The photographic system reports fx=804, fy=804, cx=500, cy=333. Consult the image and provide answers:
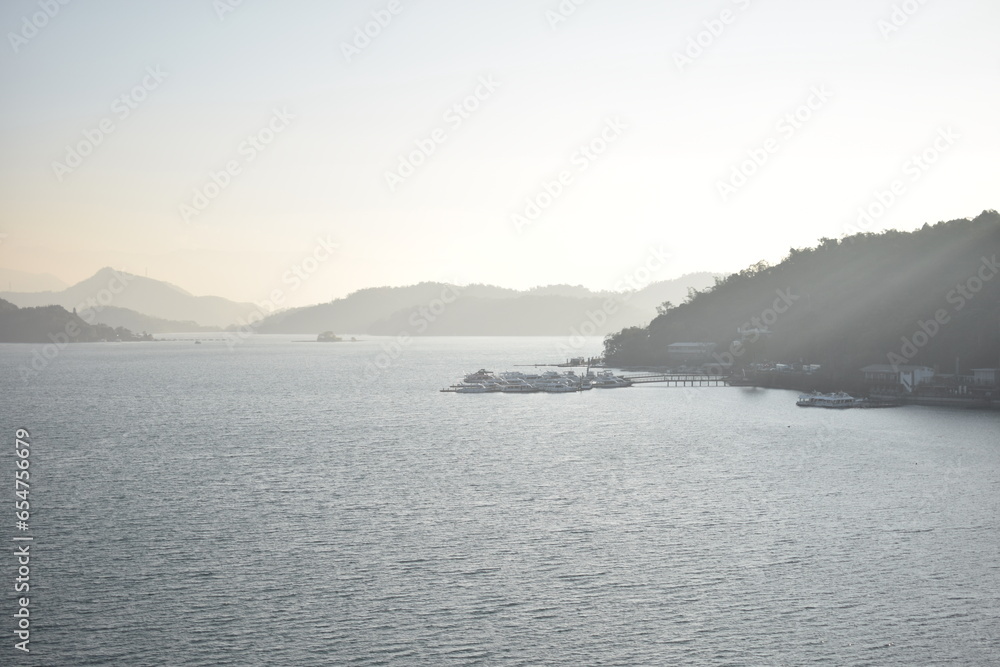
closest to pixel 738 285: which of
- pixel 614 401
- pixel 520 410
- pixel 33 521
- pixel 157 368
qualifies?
pixel 614 401

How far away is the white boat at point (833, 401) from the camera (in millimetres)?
60666

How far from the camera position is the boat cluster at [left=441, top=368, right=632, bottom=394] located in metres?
77.2

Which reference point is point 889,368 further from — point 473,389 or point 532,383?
point 473,389

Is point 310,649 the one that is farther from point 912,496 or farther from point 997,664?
point 912,496

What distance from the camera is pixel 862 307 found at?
8194 centimetres

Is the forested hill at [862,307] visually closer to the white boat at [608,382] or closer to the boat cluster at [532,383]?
the white boat at [608,382]

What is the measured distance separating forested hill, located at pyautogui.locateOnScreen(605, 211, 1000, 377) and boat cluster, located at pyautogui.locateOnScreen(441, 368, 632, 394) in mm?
20448

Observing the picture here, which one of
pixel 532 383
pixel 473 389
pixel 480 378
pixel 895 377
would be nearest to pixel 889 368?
pixel 895 377

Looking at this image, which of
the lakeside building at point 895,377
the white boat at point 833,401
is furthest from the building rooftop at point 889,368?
the white boat at point 833,401

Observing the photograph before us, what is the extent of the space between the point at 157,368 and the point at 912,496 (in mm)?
106842

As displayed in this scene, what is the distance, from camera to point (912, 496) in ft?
96.6

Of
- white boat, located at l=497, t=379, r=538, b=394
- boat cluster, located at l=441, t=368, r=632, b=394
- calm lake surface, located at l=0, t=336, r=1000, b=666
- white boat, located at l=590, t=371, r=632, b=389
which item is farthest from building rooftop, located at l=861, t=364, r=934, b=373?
white boat, located at l=497, t=379, r=538, b=394

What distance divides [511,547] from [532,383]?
5790 cm

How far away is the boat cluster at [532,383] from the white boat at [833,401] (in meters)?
22.9
